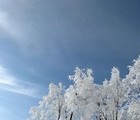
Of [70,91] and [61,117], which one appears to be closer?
[70,91]

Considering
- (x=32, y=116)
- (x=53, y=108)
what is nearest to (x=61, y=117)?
(x=53, y=108)

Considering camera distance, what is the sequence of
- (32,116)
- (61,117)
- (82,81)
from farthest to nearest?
(32,116), (61,117), (82,81)

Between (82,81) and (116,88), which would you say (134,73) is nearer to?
(116,88)

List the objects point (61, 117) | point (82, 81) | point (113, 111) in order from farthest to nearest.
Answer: point (61, 117), point (82, 81), point (113, 111)

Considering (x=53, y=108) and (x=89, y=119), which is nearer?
(x=89, y=119)

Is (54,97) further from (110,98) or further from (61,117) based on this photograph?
(110,98)

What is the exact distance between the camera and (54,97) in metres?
67.5

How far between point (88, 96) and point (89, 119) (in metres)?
4.23

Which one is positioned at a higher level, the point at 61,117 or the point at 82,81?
the point at 82,81

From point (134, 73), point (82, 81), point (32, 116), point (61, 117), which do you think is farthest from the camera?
point (32, 116)

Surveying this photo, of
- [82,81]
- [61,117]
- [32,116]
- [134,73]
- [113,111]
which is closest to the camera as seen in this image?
[134,73]

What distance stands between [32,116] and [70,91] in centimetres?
1485

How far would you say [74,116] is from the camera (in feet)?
200

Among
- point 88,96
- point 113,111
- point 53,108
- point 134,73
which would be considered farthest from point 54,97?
point 134,73
